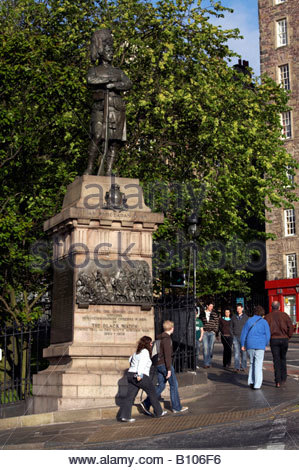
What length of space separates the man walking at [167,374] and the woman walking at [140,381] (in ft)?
1.36

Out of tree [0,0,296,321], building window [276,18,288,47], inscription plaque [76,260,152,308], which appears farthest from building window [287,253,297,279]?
inscription plaque [76,260,152,308]

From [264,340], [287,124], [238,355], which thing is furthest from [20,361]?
[287,124]

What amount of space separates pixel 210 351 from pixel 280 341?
5.09 metres

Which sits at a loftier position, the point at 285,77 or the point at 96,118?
the point at 285,77

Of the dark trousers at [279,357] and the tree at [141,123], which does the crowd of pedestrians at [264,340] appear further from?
the tree at [141,123]

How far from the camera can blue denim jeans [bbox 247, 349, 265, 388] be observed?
1529 centimetres

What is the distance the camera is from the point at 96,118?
1562cm

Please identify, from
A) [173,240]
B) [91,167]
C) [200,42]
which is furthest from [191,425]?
[200,42]

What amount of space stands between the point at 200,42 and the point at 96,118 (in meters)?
13.6

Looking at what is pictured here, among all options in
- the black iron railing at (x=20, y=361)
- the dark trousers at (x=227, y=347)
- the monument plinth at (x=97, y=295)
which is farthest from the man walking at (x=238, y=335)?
the monument plinth at (x=97, y=295)

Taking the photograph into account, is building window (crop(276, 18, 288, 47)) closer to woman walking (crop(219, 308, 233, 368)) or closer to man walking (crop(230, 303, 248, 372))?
woman walking (crop(219, 308, 233, 368))

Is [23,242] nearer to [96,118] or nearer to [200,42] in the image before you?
[96,118]

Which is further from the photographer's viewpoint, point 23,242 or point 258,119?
point 258,119

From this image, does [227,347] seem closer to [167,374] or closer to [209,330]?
[209,330]
